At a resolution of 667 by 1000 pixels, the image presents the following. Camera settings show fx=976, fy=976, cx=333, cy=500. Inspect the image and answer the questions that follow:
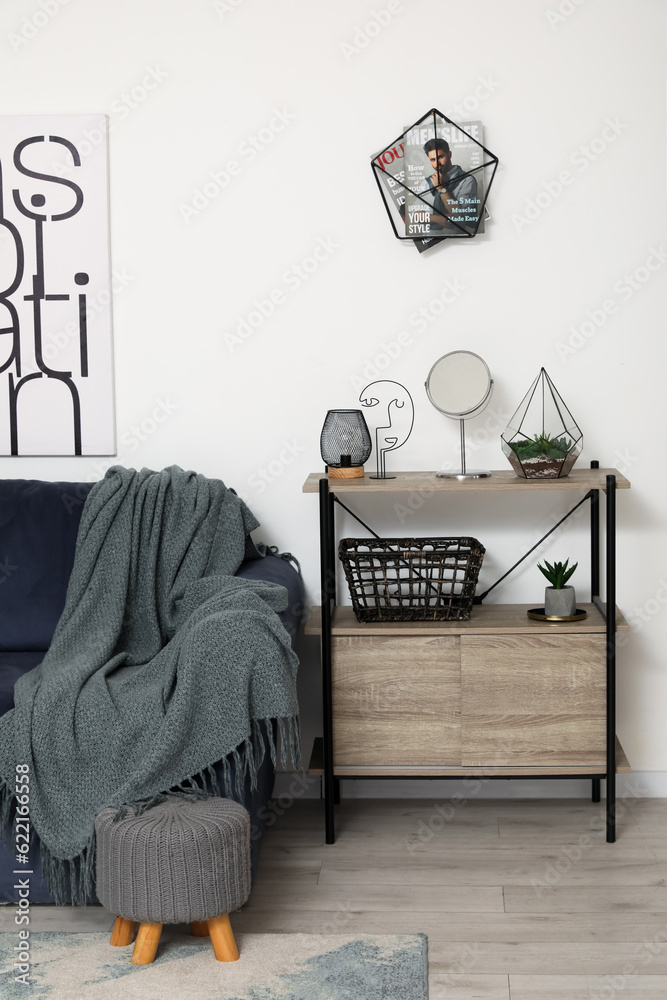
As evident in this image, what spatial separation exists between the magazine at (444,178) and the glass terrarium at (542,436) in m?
0.46

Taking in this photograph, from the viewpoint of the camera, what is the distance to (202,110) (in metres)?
2.67

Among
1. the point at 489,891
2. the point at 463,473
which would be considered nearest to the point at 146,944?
the point at 489,891

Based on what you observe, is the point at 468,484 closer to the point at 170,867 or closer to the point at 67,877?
the point at 170,867

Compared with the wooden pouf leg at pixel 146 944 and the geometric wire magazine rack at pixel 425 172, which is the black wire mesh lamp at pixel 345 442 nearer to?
the geometric wire magazine rack at pixel 425 172

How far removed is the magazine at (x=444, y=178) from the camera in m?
2.60

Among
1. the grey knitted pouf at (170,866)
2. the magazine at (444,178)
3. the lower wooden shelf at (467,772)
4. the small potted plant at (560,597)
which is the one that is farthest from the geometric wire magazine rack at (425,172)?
the grey knitted pouf at (170,866)

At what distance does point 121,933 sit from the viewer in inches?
76.0

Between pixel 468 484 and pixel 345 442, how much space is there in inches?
13.4

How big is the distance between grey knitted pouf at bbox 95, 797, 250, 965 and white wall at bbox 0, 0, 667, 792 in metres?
0.94

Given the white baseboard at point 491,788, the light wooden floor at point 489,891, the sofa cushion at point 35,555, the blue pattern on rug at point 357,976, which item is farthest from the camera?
the white baseboard at point 491,788

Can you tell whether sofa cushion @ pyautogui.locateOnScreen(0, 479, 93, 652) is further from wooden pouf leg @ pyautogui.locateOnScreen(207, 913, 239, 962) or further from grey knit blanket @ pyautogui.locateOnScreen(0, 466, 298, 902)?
wooden pouf leg @ pyautogui.locateOnScreen(207, 913, 239, 962)

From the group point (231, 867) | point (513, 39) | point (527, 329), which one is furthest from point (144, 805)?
point (513, 39)

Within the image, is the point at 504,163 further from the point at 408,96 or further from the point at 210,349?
the point at 210,349

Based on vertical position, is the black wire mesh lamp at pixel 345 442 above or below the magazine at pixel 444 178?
below
